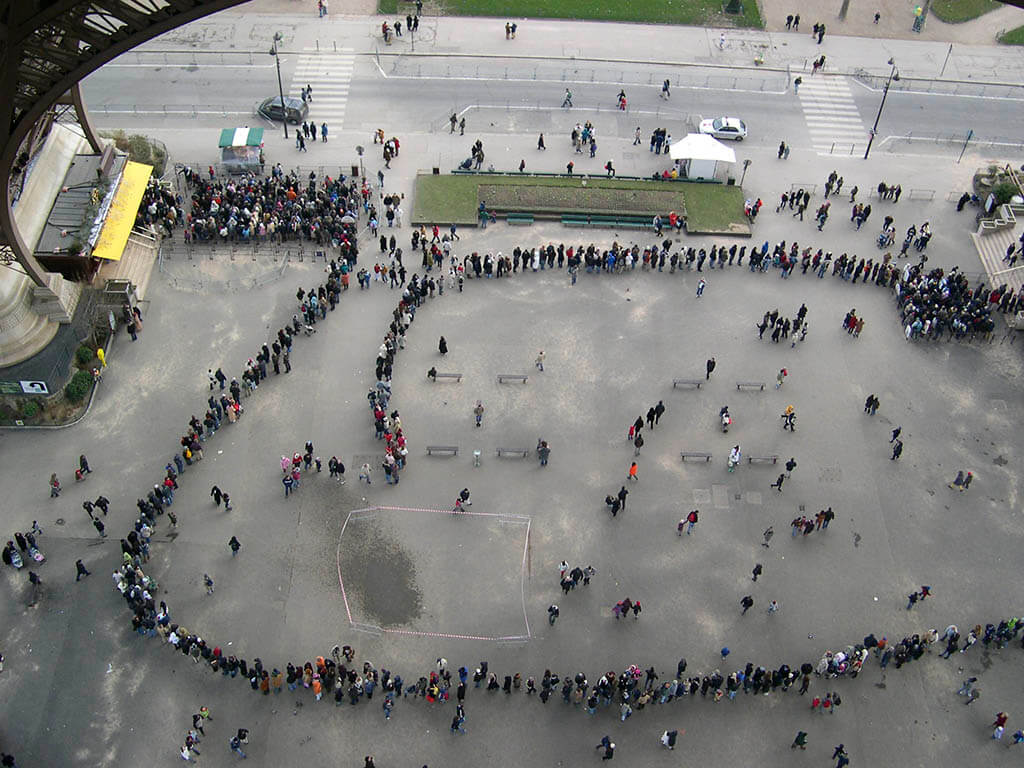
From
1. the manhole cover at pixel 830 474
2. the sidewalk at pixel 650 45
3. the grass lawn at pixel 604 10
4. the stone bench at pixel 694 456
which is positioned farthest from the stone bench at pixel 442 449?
the grass lawn at pixel 604 10

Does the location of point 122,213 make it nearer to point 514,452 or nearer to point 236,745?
point 514,452

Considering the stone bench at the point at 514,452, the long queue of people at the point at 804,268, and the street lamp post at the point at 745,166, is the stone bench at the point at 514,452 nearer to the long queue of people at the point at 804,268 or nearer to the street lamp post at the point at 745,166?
the long queue of people at the point at 804,268

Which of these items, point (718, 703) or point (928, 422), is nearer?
point (718, 703)

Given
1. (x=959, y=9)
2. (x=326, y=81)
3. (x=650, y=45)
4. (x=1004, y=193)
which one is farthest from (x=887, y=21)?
(x=326, y=81)

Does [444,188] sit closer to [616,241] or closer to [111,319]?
[616,241]

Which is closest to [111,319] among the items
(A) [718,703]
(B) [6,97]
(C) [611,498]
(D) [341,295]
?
(D) [341,295]

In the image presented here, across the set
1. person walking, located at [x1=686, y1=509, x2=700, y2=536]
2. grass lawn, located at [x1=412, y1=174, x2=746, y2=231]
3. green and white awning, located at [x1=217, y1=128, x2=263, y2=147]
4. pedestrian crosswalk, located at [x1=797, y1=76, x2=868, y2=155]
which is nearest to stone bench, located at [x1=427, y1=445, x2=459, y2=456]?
person walking, located at [x1=686, y1=509, x2=700, y2=536]

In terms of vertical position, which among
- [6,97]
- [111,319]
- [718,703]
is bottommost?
[718,703]

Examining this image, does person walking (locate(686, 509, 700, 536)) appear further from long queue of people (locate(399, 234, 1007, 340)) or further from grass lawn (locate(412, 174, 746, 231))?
grass lawn (locate(412, 174, 746, 231))
